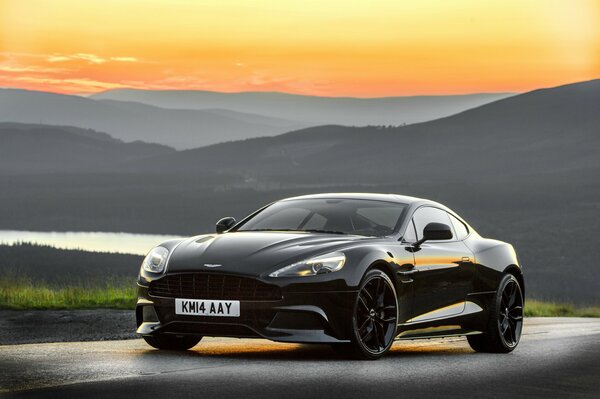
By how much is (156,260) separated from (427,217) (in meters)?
2.95

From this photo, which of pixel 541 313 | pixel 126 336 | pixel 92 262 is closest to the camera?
pixel 126 336

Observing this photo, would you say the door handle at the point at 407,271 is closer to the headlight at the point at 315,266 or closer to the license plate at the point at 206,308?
the headlight at the point at 315,266

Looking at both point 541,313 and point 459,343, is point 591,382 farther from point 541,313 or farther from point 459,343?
point 541,313

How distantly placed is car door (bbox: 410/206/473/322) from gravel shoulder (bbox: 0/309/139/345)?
384cm

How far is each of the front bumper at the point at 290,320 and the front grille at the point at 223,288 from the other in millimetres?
64

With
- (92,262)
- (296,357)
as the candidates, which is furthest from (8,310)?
(92,262)

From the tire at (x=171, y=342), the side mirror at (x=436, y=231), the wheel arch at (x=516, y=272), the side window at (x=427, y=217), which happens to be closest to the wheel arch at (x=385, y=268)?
the side mirror at (x=436, y=231)

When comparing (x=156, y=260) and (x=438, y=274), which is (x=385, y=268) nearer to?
(x=438, y=274)

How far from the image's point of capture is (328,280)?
34.8 feet

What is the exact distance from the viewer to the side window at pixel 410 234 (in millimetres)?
11883

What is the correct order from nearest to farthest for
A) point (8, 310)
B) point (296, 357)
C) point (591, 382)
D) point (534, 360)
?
point (591, 382)
point (296, 357)
point (534, 360)
point (8, 310)

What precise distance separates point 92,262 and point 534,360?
119729 mm

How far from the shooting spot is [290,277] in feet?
34.7

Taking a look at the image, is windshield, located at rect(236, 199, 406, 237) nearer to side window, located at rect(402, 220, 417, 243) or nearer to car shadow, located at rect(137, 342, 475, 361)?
side window, located at rect(402, 220, 417, 243)
